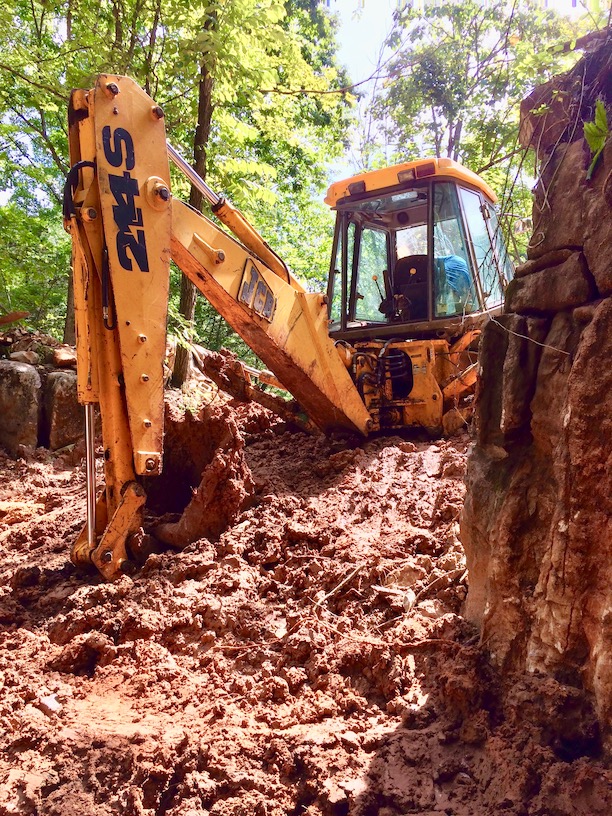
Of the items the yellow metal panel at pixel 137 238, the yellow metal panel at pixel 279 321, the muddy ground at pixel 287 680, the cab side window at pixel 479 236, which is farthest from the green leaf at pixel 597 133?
the cab side window at pixel 479 236

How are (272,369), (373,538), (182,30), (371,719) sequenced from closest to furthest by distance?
1. (371,719)
2. (373,538)
3. (272,369)
4. (182,30)

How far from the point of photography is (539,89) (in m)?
2.46

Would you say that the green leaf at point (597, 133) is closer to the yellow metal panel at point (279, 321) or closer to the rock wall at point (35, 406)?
the yellow metal panel at point (279, 321)

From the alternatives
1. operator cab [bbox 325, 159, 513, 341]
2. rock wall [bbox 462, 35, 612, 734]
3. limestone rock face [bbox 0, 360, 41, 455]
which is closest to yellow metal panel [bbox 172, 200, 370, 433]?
operator cab [bbox 325, 159, 513, 341]

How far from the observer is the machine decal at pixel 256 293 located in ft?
15.5

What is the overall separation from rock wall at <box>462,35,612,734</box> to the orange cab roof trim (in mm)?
3509

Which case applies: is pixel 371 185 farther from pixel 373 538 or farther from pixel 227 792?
pixel 227 792

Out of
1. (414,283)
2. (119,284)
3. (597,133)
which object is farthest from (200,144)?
(597,133)

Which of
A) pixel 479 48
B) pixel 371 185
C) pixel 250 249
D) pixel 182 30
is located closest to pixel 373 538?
pixel 250 249

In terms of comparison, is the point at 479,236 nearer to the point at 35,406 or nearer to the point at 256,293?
the point at 256,293

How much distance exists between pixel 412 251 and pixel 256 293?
2339 mm

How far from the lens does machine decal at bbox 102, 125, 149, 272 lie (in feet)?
12.9

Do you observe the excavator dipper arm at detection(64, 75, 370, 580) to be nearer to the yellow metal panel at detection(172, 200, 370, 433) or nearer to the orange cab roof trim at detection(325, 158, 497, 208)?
the yellow metal panel at detection(172, 200, 370, 433)

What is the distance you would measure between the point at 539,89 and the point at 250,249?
2908mm
